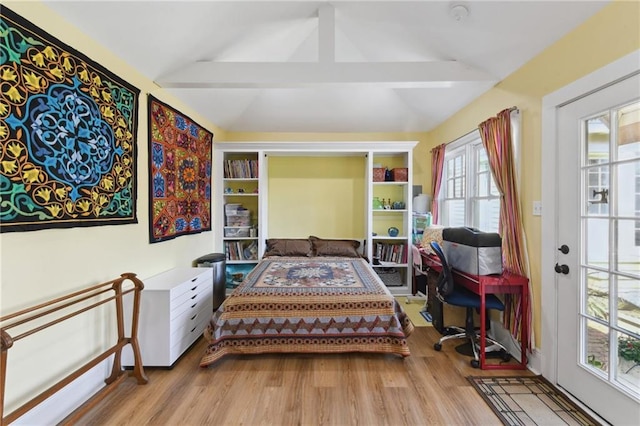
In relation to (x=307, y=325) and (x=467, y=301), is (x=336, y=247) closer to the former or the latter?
(x=307, y=325)

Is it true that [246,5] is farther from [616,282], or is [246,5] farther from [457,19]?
[616,282]

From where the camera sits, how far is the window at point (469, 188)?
2975 millimetres

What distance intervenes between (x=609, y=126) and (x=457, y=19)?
1245mm

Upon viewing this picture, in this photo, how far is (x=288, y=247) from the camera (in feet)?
13.1

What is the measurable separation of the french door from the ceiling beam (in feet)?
3.22

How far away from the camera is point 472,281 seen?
2.38m

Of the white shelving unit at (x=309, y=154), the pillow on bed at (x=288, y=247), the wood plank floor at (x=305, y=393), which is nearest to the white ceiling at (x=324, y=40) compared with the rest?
the white shelving unit at (x=309, y=154)

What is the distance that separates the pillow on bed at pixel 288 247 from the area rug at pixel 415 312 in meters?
1.45

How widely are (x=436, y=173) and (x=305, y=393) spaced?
327cm

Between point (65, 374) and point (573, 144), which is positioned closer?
point (65, 374)

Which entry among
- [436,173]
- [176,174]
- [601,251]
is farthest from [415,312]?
[176,174]

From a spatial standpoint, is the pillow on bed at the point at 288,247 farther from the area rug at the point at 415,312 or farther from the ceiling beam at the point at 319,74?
the ceiling beam at the point at 319,74

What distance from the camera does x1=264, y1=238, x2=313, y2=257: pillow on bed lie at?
156 inches

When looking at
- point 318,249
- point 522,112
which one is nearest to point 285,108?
point 318,249
